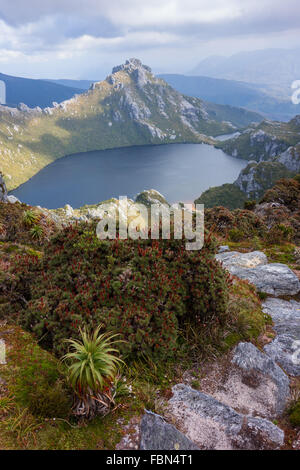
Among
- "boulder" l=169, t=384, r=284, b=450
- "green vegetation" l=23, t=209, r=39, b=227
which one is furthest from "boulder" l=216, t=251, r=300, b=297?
"green vegetation" l=23, t=209, r=39, b=227

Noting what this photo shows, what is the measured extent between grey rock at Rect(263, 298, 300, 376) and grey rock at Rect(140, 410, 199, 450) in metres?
3.97

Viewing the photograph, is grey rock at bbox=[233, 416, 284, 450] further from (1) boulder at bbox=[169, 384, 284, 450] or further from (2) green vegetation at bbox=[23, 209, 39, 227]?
(2) green vegetation at bbox=[23, 209, 39, 227]

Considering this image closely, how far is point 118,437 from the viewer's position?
5.01m

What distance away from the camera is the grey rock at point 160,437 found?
16.3 feet

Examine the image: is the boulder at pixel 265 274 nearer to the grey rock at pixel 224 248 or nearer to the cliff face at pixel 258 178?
the grey rock at pixel 224 248

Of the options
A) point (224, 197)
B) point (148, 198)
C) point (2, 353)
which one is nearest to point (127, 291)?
point (2, 353)

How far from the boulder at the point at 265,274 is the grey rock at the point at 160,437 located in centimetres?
729

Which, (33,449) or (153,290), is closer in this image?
(33,449)

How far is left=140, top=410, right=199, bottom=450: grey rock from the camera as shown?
496cm

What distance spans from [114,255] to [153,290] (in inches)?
68.1

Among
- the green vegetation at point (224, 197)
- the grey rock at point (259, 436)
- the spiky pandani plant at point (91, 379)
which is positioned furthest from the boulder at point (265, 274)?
the green vegetation at point (224, 197)

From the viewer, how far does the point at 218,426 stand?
5633 mm

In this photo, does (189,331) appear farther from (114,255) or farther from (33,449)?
(33,449)
